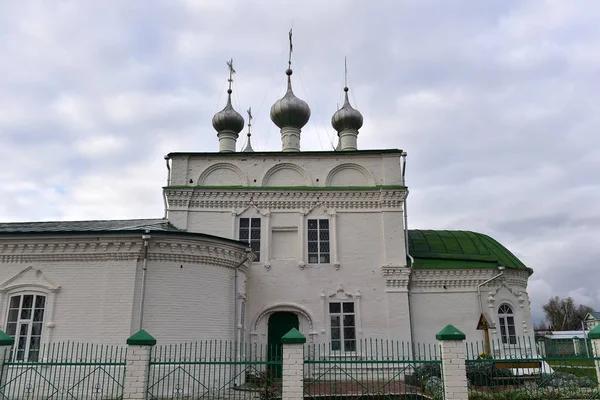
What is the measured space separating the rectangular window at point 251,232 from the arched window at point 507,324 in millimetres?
8155

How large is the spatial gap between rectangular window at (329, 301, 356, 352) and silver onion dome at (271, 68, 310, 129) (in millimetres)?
6977

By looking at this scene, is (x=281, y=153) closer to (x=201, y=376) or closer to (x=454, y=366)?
(x=201, y=376)

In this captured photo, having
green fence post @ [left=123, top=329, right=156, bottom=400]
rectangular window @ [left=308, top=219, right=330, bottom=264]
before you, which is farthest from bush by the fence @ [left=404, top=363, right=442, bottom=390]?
green fence post @ [left=123, top=329, right=156, bottom=400]

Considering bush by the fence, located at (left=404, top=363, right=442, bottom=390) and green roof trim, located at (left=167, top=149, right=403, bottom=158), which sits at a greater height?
green roof trim, located at (left=167, top=149, right=403, bottom=158)

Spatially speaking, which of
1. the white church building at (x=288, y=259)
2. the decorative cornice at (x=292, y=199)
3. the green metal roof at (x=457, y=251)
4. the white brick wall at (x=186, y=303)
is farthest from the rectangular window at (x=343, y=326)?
the white brick wall at (x=186, y=303)

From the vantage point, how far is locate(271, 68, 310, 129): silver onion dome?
698 inches

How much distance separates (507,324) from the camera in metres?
15.6

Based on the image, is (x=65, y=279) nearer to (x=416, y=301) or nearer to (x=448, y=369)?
(x=448, y=369)

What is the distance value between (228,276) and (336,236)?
4040 millimetres

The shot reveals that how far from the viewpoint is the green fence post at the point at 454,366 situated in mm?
7738

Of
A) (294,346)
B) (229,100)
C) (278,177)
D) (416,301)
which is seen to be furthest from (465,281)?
(229,100)

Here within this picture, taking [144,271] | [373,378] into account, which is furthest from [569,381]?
[144,271]

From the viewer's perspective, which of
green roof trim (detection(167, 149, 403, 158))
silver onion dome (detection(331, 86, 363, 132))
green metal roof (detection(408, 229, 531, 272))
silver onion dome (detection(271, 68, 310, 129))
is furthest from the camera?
silver onion dome (detection(331, 86, 363, 132))

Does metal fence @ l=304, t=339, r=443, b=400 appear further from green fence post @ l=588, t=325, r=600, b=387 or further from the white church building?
green fence post @ l=588, t=325, r=600, b=387
